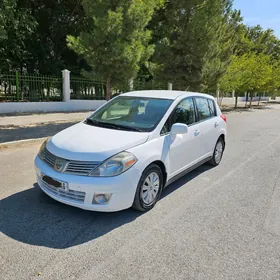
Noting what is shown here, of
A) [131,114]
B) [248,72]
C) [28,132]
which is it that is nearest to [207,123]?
[131,114]

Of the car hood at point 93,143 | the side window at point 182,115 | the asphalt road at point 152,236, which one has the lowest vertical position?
the asphalt road at point 152,236

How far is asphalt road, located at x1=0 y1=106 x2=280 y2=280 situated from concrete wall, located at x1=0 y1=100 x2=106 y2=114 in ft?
30.0

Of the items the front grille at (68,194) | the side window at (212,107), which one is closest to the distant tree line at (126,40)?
the side window at (212,107)

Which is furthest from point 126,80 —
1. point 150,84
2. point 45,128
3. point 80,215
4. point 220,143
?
point 150,84

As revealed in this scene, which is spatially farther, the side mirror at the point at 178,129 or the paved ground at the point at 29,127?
the paved ground at the point at 29,127

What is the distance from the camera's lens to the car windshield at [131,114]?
3.95 m

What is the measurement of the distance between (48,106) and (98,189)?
12.2 metres

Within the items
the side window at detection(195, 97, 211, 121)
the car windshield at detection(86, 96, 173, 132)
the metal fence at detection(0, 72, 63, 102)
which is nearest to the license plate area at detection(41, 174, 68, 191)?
the car windshield at detection(86, 96, 173, 132)

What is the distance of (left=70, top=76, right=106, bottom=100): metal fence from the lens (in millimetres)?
16141

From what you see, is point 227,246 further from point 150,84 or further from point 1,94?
point 150,84

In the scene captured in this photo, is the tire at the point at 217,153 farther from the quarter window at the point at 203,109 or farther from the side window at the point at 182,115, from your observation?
the side window at the point at 182,115

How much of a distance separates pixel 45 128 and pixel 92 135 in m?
6.51

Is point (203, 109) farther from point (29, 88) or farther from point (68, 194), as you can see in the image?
point (29, 88)

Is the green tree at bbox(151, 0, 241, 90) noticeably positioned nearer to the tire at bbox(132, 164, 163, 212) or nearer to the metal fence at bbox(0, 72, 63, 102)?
the metal fence at bbox(0, 72, 63, 102)
